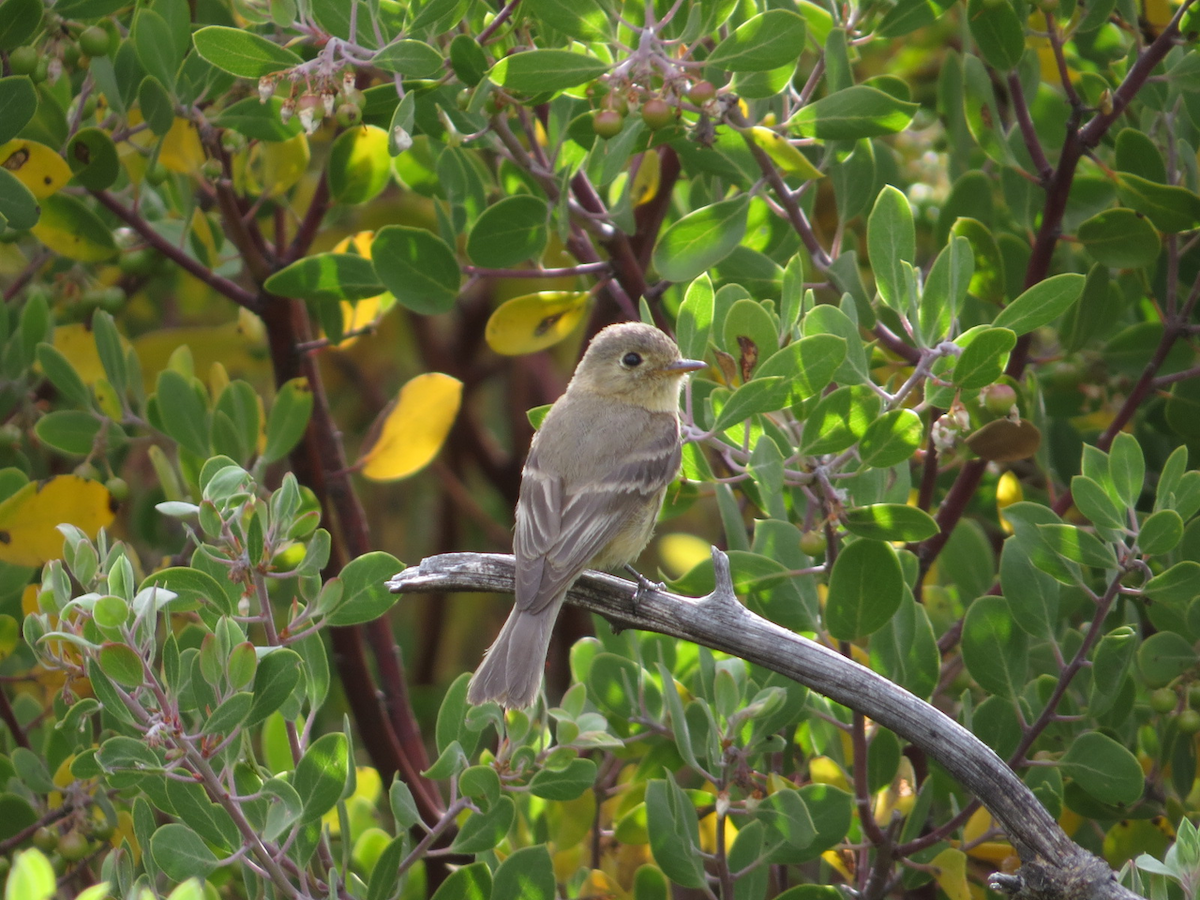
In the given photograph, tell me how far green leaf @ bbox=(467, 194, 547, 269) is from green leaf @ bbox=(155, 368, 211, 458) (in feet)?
3.01

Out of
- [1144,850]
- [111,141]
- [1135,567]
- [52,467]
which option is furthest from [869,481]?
[52,467]

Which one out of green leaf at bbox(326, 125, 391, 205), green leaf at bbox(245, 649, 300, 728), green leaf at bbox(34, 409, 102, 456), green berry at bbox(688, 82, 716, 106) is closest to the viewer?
green leaf at bbox(245, 649, 300, 728)

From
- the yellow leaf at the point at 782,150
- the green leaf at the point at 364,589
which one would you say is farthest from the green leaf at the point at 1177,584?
the green leaf at the point at 364,589

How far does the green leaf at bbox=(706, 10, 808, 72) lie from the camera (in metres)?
2.78

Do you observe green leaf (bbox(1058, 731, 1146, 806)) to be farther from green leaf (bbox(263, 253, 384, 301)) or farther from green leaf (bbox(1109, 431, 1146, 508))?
green leaf (bbox(263, 253, 384, 301))

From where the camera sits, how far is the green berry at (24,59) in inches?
126

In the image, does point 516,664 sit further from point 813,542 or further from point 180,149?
point 180,149

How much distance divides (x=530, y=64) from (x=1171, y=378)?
1945 millimetres

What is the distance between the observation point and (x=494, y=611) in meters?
6.57

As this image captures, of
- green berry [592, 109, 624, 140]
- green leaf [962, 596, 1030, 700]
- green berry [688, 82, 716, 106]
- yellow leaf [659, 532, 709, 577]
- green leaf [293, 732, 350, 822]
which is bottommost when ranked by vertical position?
yellow leaf [659, 532, 709, 577]

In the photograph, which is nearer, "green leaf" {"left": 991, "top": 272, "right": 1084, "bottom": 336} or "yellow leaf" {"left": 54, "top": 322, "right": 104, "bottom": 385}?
"green leaf" {"left": 991, "top": 272, "right": 1084, "bottom": 336}

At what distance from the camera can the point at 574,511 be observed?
3891mm

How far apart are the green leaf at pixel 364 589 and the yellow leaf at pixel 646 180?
1.76 m

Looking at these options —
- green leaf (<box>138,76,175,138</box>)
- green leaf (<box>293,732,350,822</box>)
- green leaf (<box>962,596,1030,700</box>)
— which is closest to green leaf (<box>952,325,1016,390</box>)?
green leaf (<box>962,596,1030,700</box>)
